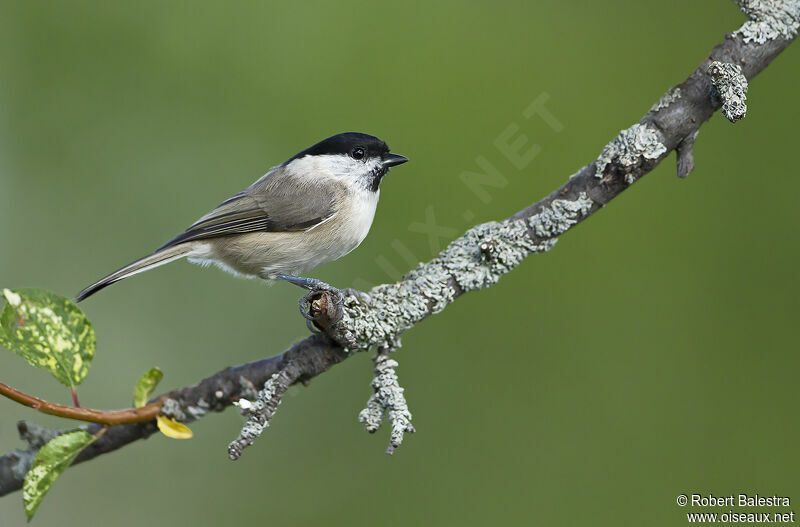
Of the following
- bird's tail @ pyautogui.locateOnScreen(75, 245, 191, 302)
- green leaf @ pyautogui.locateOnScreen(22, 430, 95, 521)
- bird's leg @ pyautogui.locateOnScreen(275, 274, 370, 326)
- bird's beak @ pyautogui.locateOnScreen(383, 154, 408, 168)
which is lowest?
green leaf @ pyautogui.locateOnScreen(22, 430, 95, 521)

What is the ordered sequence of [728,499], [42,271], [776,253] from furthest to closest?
1. [42,271]
2. [776,253]
3. [728,499]

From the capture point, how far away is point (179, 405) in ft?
6.33

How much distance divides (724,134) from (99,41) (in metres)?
2.82

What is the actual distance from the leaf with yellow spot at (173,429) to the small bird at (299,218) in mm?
900

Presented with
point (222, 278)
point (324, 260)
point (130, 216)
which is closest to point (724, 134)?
point (324, 260)

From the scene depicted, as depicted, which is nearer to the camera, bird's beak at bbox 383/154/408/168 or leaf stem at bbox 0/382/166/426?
leaf stem at bbox 0/382/166/426

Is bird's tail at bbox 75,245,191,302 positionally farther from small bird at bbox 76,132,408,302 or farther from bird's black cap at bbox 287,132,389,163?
bird's black cap at bbox 287,132,389,163

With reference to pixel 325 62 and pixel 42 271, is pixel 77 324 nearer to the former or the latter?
pixel 325 62

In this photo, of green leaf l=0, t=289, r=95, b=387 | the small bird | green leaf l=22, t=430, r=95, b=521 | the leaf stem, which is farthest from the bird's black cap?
green leaf l=22, t=430, r=95, b=521

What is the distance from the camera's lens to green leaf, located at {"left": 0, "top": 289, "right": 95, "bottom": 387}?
1.54m

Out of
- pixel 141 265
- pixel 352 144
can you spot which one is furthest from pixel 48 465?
pixel 352 144

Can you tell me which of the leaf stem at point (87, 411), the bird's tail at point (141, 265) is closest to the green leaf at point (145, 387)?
the leaf stem at point (87, 411)

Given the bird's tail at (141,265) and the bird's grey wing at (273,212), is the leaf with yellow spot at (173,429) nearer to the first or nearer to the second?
the bird's tail at (141,265)

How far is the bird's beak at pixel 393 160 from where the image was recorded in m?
2.72
